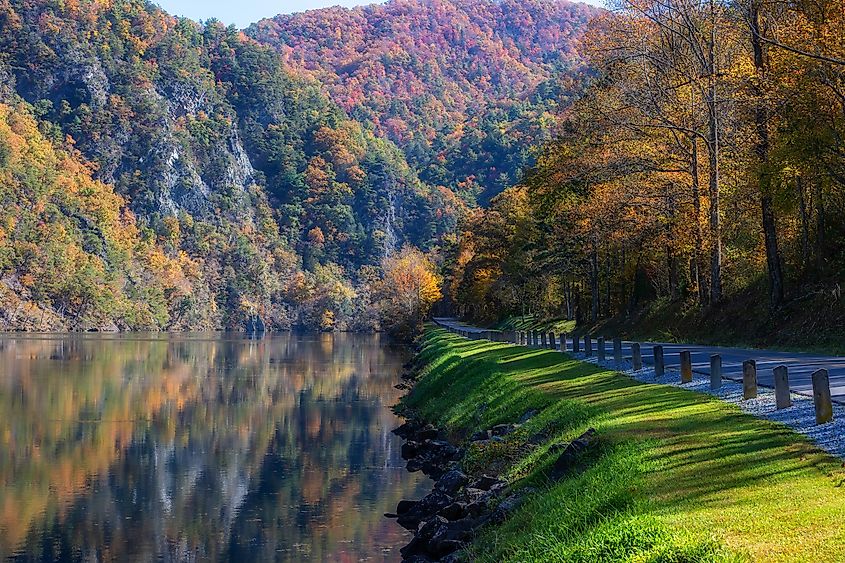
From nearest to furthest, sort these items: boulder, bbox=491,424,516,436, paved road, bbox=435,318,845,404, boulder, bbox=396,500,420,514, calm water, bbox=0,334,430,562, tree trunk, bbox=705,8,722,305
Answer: paved road, bbox=435,318,845,404
calm water, bbox=0,334,430,562
boulder, bbox=396,500,420,514
boulder, bbox=491,424,516,436
tree trunk, bbox=705,8,722,305

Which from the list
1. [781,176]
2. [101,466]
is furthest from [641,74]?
[101,466]

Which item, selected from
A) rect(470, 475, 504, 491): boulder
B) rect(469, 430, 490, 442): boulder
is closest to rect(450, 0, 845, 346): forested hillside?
rect(469, 430, 490, 442): boulder

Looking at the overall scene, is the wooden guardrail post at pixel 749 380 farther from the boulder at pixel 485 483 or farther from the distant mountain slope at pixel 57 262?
the distant mountain slope at pixel 57 262

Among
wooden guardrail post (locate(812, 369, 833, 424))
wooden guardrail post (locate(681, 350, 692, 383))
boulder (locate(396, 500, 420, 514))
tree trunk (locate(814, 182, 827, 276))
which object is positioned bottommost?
boulder (locate(396, 500, 420, 514))

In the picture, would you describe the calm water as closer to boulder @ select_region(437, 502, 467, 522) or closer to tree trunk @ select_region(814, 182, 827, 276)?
boulder @ select_region(437, 502, 467, 522)

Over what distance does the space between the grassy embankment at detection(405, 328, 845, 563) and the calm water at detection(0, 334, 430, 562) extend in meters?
3.90

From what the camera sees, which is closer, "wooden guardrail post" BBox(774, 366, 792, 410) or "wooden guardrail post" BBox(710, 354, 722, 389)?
"wooden guardrail post" BBox(774, 366, 792, 410)

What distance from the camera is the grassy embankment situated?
10414 millimetres

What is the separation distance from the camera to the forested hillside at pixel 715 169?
1280 inches

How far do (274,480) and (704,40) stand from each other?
23505 millimetres

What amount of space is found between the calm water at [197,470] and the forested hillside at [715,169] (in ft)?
42.2

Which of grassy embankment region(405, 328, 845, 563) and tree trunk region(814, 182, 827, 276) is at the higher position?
tree trunk region(814, 182, 827, 276)

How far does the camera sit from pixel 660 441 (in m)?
16.0

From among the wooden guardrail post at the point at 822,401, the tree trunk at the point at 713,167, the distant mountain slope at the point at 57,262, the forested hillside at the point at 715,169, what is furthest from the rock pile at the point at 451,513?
the distant mountain slope at the point at 57,262
